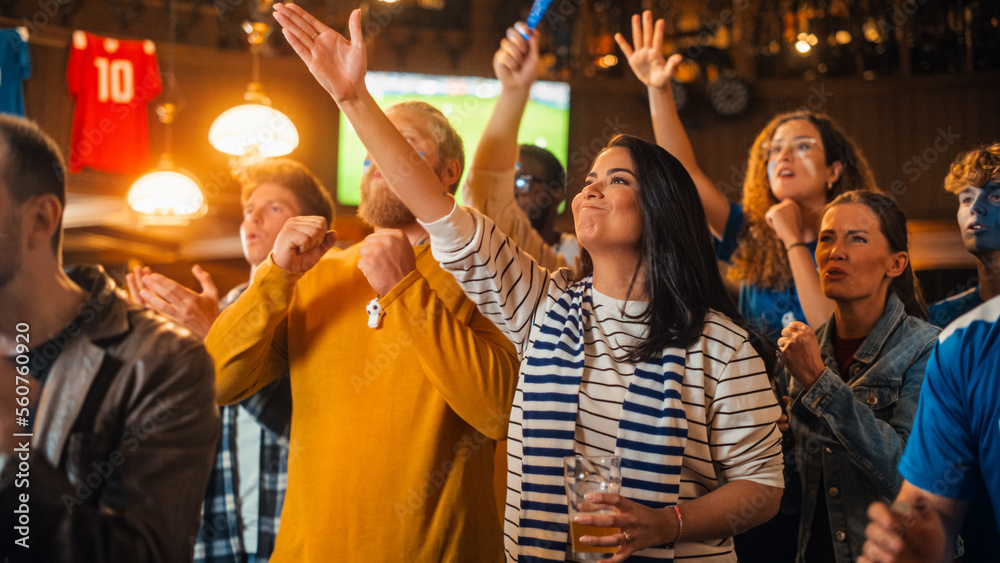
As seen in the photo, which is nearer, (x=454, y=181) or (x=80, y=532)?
(x=80, y=532)

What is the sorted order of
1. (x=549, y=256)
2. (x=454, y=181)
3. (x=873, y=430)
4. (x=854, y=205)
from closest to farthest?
(x=873, y=430) → (x=454, y=181) → (x=854, y=205) → (x=549, y=256)

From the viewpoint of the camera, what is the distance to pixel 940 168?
6027mm

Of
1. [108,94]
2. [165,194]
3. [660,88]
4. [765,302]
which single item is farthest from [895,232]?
[108,94]

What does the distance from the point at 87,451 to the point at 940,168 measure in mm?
6550

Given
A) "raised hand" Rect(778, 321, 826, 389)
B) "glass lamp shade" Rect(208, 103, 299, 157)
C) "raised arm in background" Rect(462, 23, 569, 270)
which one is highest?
"glass lamp shade" Rect(208, 103, 299, 157)

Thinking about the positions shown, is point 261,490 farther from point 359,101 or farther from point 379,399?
point 359,101

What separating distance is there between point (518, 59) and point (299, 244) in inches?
27.6

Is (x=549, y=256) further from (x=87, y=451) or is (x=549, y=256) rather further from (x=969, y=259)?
(x=969, y=259)

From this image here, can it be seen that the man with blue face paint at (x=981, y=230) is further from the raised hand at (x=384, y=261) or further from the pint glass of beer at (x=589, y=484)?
the raised hand at (x=384, y=261)

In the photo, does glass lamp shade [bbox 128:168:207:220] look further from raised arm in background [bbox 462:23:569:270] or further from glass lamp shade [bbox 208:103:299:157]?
raised arm in background [bbox 462:23:569:270]

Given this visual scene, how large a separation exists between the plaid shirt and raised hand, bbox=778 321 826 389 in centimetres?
118

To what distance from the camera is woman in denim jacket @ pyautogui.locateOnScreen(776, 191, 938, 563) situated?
1543 millimetres

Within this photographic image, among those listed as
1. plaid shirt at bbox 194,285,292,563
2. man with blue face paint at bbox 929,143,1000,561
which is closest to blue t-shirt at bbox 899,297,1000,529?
man with blue face paint at bbox 929,143,1000,561

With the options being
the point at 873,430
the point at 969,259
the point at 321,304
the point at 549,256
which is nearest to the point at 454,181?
the point at 321,304
